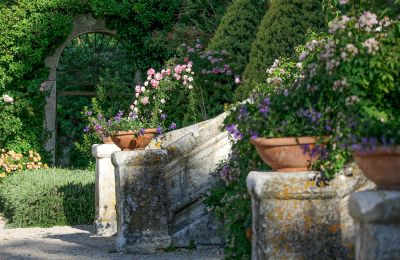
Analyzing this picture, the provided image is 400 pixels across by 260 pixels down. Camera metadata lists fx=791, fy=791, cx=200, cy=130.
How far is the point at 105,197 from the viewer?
842 centimetres

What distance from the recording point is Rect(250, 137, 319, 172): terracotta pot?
156 inches

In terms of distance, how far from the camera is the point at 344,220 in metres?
→ 4.01

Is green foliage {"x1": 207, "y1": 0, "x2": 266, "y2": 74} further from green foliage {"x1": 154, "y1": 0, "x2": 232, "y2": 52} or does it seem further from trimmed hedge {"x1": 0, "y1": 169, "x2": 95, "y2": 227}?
green foliage {"x1": 154, "y1": 0, "x2": 232, "y2": 52}

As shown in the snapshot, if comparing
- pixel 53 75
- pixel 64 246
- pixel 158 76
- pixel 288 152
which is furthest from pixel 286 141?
pixel 53 75

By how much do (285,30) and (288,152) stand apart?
4710 mm

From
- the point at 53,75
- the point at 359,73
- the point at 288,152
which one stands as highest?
the point at 53,75

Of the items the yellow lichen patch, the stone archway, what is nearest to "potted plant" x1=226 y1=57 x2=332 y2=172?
the yellow lichen patch

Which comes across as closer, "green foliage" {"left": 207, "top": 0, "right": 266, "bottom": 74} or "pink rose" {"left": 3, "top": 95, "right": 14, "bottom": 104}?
"green foliage" {"left": 207, "top": 0, "right": 266, "bottom": 74}

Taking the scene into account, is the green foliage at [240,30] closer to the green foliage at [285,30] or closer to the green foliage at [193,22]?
the green foliage at [285,30]

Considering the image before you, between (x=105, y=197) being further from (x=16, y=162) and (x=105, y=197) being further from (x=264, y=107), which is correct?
(x=16, y=162)

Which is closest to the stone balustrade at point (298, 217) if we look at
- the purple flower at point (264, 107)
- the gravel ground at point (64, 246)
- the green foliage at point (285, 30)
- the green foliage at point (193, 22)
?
the purple flower at point (264, 107)

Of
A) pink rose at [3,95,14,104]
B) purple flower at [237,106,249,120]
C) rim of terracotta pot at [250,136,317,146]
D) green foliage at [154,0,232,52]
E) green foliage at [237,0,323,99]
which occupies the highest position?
green foliage at [154,0,232,52]

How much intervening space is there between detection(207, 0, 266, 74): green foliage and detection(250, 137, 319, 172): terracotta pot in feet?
19.7

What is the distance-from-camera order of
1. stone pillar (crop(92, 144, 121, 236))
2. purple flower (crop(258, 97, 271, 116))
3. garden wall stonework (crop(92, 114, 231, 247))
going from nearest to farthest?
purple flower (crop(258, 97, 271, 116))
garden wall stonework (crop(92, 114, 231, 247))
stone pillar (crop(92, 144, 121, 236))
